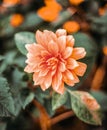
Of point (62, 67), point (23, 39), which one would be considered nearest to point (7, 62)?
point (23, 39)

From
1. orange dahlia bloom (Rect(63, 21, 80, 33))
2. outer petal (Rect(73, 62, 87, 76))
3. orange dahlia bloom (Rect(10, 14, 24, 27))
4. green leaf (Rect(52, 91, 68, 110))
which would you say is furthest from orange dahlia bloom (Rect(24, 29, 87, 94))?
orange dahlia bloom (Rect(10, 14, 24, 27))

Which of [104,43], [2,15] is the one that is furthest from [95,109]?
[2,15]

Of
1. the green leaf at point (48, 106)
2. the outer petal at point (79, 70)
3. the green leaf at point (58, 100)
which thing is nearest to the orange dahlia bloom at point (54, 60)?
the outer petal at point (79, 70)

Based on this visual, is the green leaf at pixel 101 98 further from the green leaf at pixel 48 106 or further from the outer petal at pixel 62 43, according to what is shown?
the outer petal at pixel 62 43

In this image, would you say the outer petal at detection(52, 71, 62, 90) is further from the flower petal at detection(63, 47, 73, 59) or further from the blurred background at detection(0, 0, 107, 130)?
the blurred background at detection(0, 0, 107, 130)

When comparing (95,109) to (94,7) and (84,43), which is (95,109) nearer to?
(84,43)

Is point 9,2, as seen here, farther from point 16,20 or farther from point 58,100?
point 58,100
